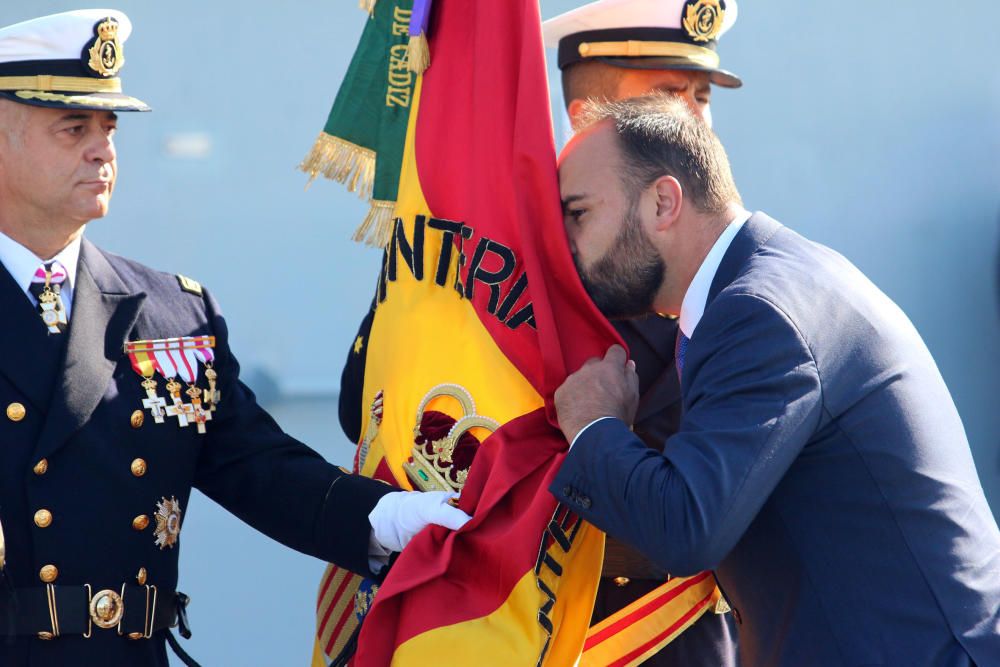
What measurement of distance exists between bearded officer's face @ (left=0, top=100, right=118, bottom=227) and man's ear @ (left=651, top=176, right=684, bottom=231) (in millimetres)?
1100

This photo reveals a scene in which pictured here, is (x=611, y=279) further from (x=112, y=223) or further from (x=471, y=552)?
(x=112, y=223)

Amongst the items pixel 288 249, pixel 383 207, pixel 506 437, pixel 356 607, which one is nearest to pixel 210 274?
pixel 288 249

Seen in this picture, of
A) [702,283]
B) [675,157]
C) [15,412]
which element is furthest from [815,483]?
[15,412]

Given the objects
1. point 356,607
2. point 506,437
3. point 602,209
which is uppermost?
point 602,209

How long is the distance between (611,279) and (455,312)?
391 mm

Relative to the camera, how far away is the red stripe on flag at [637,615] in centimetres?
243

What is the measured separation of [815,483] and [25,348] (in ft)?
4.79

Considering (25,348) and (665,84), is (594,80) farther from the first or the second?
(25,348)

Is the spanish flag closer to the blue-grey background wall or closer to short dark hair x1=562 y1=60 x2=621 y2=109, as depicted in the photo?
short dark hair x1=562 y1=60 x2=621 y2=109

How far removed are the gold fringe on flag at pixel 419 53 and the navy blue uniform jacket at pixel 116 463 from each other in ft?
2.22

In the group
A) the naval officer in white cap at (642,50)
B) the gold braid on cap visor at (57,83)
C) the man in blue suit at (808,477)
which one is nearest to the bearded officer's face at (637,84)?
the naval officer in white cap at (642,50)

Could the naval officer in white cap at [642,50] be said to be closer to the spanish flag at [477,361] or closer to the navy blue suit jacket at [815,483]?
the spanish flag at [477,361]

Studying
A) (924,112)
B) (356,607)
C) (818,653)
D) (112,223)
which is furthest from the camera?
(924,112)

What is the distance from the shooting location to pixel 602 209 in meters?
2.33
